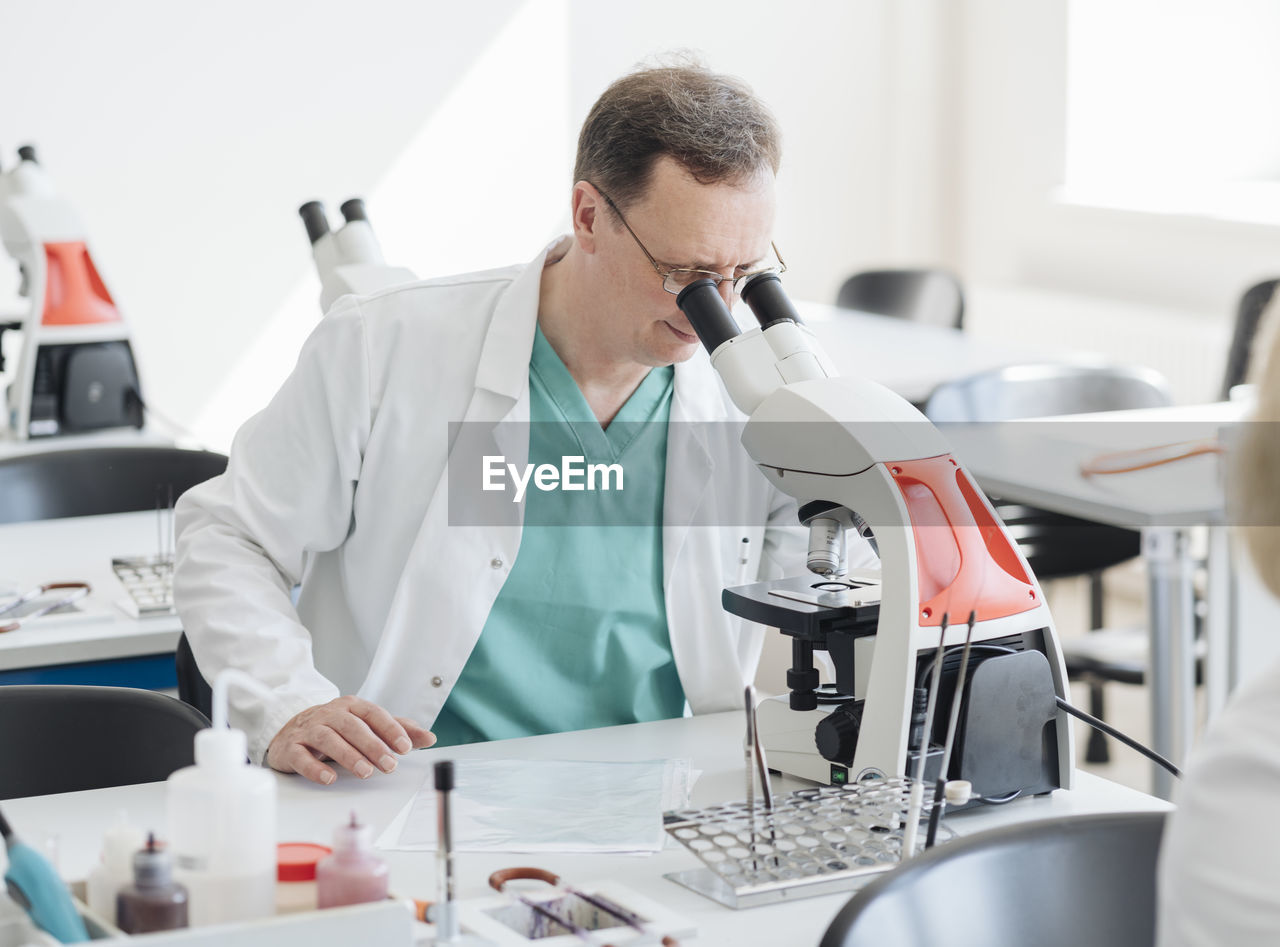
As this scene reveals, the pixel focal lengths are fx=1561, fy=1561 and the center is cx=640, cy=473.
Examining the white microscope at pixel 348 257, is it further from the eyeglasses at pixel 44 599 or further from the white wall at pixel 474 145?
the white wall at pixel 474 145

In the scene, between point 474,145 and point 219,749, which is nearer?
point 219,749

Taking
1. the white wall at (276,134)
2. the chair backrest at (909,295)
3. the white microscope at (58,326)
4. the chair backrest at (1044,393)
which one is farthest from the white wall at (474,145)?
the white microscope at (58,326)

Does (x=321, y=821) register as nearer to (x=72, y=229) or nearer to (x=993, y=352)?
(x=72, y=229)

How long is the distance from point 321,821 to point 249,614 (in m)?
0.31

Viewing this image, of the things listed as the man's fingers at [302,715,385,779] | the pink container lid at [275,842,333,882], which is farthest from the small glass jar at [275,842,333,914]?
the man's fingers at [302,715,385,779]

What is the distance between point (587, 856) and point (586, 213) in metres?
0.75

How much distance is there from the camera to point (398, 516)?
175 cm

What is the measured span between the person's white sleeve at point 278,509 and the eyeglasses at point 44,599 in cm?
51

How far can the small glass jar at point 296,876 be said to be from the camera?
3.15 ft

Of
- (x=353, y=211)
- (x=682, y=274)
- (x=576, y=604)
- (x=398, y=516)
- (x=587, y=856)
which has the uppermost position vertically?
(x=353, y=211)

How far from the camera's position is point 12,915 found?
951 mm

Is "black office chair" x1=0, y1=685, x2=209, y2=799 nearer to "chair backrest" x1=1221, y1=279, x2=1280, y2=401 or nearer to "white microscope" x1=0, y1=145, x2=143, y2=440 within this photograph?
"white microscope" x1=0, y1=145, x2=143, y2=440

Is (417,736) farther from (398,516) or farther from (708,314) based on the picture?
(708,314)

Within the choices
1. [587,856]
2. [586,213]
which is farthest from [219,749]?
[586,213]
